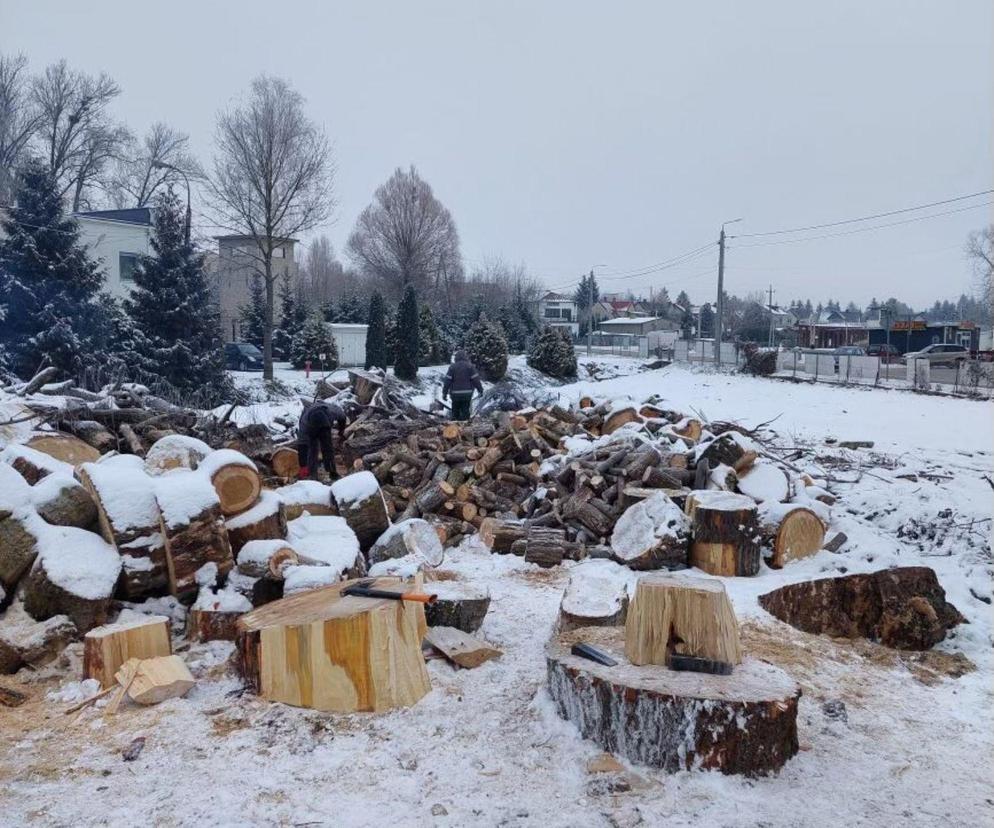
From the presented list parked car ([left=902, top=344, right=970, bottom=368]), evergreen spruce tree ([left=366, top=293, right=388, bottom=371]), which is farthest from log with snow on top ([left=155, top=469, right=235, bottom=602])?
parked car ([left=902, top=344, right=970, bottom=368])

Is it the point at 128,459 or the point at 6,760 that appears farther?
the point at 128,459

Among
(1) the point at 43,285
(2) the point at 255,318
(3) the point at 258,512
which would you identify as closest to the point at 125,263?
(2) the point at 255,318

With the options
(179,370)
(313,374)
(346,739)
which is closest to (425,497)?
(346,739)

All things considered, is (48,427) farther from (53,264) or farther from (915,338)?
(915,338)

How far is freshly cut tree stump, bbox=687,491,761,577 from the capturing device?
21.3ft

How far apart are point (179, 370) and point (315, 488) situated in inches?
531

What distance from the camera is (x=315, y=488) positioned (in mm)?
6680

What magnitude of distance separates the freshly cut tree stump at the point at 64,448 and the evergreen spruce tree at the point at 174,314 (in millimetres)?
10457

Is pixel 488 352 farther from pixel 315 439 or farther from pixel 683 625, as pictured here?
pixel 683 625

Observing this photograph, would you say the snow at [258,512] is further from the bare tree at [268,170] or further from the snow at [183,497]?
the bare tree at [268,170]

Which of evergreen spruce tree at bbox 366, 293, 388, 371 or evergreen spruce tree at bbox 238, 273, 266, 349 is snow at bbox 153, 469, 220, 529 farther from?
evergreen spruce tree at bbox 238, 273, 266, 349

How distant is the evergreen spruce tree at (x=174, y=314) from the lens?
18.3 meters

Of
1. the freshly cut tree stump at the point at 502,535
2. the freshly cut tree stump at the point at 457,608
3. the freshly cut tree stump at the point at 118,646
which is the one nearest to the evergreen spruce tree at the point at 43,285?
the freshly cut tree stump at the point at 502,535

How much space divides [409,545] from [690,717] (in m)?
3.46
